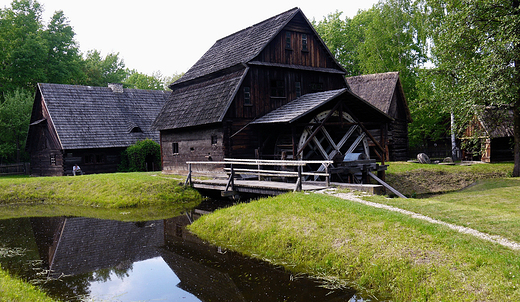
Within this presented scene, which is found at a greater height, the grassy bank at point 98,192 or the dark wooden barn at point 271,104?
the dark wooden barn at point 271,104

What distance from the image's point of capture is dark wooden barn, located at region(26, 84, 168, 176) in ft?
102

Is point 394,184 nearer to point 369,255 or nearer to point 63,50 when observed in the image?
point 369,255

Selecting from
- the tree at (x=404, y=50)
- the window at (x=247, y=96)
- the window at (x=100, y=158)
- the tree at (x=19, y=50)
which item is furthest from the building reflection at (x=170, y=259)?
the tree at (x=19, y=50)

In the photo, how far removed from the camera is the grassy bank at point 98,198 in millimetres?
18250

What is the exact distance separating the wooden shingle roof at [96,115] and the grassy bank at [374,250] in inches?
892

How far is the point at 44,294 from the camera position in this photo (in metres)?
8.12

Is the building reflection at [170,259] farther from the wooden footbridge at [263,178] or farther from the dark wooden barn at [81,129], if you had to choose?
the dark wooden barn at [81,129]

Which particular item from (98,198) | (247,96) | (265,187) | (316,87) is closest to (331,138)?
(247,96)

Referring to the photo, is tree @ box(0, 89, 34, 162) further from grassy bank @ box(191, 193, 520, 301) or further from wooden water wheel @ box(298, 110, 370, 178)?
grassy bank @ box(191, 193, 520, 301)

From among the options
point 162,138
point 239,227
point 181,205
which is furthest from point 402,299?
point 162,138

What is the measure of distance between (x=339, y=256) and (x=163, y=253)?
5324 mm

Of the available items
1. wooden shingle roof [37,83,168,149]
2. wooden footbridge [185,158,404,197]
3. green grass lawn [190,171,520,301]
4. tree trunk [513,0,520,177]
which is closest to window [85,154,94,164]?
wooden shingle roof [37,83,168,149]

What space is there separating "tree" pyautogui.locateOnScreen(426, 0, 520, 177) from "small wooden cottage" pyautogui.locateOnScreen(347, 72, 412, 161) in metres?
8.09

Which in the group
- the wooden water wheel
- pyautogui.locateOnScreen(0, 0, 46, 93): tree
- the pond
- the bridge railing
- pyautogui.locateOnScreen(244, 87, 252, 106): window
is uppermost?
pyautogui.locateOnScreen(0, 0, 46, 93): tree
